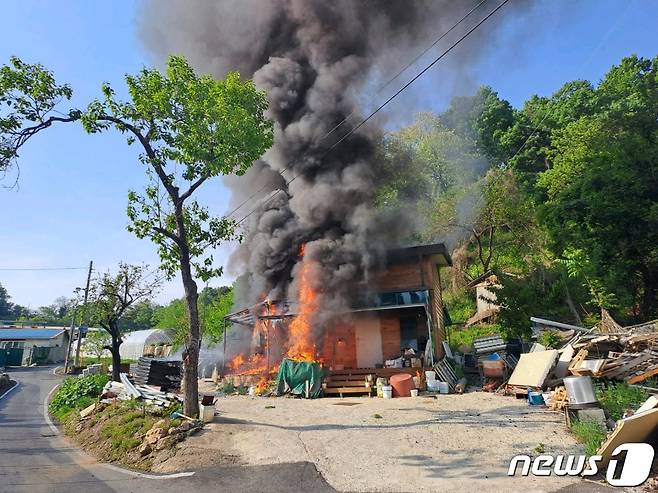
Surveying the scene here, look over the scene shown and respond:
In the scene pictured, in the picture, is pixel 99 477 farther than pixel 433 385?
No

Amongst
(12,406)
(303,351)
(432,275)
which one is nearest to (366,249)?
(432,275)

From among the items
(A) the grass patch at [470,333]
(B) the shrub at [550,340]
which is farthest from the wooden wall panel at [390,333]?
(A) the grass patch at [470,333]

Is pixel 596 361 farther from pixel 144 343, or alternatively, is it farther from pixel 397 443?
pixel 144 343

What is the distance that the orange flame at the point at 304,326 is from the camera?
16953 millimetres

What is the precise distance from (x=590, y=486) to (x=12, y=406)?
1969 centimetres

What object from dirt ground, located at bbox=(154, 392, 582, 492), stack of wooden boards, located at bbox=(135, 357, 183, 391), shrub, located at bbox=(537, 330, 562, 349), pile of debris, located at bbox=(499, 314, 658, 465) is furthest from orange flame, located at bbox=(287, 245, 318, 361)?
shrub, located at bbox=(537, 330, 562, 349)

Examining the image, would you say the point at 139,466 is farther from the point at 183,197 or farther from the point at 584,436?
the point at 584,436

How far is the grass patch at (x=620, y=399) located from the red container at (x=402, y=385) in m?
6.05

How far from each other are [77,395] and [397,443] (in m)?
12.8

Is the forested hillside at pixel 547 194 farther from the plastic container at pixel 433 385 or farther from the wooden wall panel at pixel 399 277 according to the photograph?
the plastic container at pixel 433 385

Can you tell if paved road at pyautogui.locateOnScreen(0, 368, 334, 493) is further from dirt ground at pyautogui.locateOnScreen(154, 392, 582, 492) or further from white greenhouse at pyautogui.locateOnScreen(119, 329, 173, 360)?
white greenhouse at pyautogui.locateOnScreen(119, 329, 173, 360)

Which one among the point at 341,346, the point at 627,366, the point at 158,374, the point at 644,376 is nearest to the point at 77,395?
the point at 158,374

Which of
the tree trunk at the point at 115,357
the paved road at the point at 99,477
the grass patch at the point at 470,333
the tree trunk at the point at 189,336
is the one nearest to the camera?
the paved road at the point at 99,477

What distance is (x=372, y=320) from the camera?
19031mm
